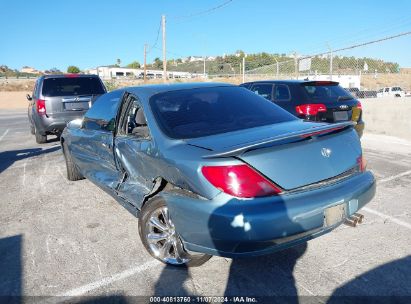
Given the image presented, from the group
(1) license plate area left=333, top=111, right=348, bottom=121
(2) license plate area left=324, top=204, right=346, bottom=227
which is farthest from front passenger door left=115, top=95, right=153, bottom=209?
(1) license plate area left=333, top=111, right=348, bottom=121

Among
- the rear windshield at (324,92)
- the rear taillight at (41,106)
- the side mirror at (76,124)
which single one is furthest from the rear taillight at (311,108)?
the rear taillight at (41,106)

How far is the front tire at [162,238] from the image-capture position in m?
3.01

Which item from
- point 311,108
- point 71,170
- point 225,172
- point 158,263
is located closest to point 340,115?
point 311,108

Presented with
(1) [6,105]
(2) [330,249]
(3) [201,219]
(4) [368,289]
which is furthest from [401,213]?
(1) [6,105]

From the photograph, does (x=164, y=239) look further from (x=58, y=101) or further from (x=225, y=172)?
(x=58, y=101)

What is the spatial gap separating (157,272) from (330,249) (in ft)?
5.06

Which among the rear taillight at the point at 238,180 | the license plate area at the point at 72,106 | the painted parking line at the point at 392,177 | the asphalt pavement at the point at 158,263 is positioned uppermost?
the license plate area at the point at 72,106

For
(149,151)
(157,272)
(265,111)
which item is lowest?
Result: (157,272)

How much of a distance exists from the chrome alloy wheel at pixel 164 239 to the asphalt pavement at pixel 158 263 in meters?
0.10

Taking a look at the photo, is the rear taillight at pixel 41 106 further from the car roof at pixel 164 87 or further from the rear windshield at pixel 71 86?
the car roof at pixel 164 87

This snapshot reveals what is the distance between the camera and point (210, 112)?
11.6ft

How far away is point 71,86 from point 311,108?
5.81 metres

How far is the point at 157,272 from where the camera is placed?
3.06 meters

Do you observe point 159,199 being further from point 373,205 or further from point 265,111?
point 373,205
